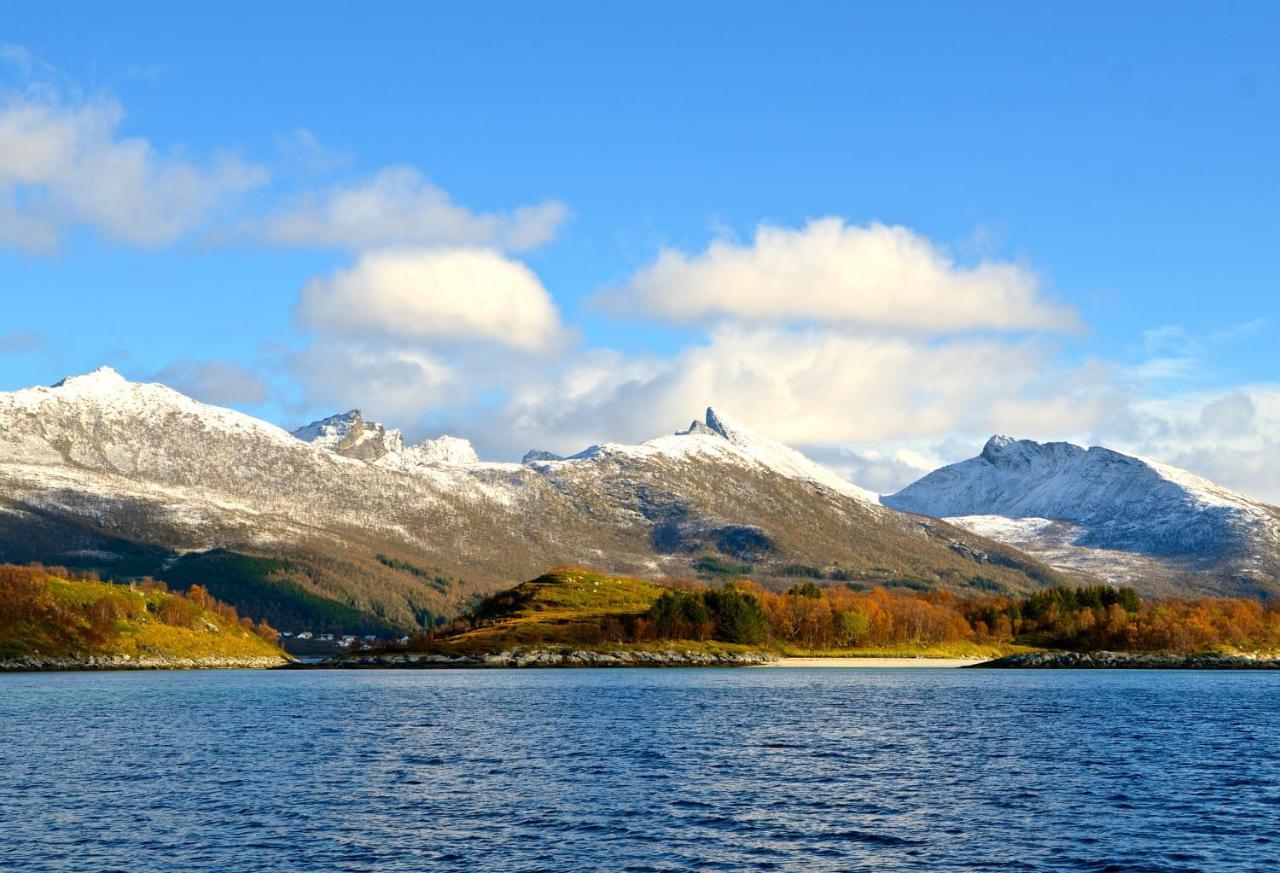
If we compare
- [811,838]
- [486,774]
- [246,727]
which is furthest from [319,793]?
[246,727]

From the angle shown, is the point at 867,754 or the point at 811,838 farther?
the point at 867,754

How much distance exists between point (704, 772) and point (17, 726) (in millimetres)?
78891

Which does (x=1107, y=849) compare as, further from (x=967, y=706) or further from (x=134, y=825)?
(x=967, y=706)

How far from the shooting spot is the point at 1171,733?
125 metres

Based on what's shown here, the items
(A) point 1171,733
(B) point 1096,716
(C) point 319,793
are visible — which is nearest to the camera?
(C) point 319,793

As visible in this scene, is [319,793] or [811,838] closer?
[811,838]

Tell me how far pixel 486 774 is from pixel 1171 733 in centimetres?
6934

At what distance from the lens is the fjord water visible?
207 feet

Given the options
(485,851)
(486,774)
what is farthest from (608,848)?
(486,774)

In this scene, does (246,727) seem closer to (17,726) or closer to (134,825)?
(17,726)

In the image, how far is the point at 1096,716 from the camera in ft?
481

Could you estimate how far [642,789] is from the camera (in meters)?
84.9

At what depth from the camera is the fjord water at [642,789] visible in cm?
6303

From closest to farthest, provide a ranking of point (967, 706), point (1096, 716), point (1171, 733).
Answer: point (1171, 733) < point (1096, 716) < point (967, 706)
